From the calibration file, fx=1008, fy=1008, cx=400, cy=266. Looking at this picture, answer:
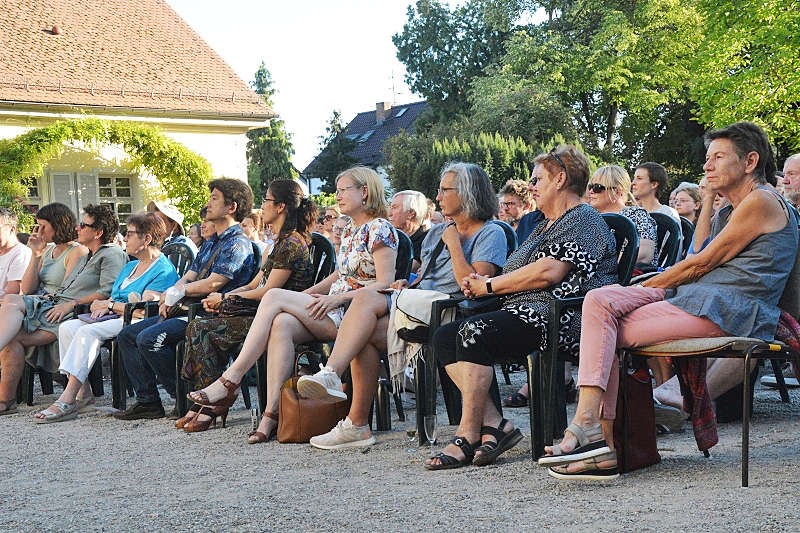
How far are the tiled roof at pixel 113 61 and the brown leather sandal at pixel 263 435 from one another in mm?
16126

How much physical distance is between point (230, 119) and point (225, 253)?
1637 centimetres

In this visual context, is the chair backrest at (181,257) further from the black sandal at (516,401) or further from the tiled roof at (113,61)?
the tiled roof at (113,61)

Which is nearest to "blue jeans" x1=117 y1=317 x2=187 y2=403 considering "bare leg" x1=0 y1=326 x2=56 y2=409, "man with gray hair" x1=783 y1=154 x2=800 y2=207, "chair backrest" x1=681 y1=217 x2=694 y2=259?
"bare leg" x1=0 y1=326 x2=56 y2=409

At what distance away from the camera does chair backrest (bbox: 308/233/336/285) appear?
21.4ft

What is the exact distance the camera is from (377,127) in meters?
66.6

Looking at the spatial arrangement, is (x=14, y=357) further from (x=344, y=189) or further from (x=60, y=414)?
(x=344, y=189)

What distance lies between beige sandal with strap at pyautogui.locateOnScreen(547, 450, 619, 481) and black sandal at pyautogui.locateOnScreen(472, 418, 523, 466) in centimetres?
50

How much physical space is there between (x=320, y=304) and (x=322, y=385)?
1.94ft

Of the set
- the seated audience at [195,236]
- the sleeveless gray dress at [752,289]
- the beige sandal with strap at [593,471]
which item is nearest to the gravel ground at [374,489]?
the beige sandal with strap at [593,471]

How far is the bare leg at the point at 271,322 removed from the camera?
5.77 meters

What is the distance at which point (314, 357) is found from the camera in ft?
21.4

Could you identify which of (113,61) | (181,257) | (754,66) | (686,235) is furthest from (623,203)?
(754,66)

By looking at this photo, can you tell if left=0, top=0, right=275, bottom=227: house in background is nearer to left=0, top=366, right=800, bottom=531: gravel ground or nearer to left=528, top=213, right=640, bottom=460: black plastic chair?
left=0, top=366, right=800, bottom=531: gravel ground

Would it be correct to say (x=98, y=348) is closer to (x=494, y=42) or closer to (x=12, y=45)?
(x=12, y=45)
